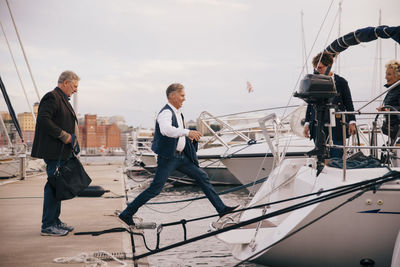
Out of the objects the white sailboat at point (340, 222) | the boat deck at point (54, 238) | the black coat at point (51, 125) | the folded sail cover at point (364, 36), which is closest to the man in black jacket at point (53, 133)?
the black coat at point (51, 125)

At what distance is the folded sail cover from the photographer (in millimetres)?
4215

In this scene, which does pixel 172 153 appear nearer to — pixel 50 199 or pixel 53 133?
pixel 53 133

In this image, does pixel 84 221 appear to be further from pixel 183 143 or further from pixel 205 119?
pixel 205 119

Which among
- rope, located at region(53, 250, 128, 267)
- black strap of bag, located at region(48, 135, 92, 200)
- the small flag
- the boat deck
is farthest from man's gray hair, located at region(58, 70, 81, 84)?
the small flag

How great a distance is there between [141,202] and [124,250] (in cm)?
75

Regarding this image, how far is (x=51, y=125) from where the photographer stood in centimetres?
476

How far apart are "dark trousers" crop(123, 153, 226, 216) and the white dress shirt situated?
0.16 metres

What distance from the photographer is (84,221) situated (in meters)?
6.22

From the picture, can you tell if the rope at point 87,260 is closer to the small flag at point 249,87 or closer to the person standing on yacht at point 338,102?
the person standing on yacht at point 338,102

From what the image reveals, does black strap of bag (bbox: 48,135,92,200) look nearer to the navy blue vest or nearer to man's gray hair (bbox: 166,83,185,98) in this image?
the navy blue vest

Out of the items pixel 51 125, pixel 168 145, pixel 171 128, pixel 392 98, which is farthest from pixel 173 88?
pixel 392 98

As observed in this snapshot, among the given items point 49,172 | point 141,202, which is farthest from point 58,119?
point 141,202

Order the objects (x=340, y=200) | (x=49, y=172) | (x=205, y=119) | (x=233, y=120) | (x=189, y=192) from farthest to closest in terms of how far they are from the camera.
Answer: (x=189, y=192), (x=233, y=120), (x=205, y=119), (x=49, y=172), (x=340, y=200)

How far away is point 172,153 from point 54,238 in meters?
1.72
